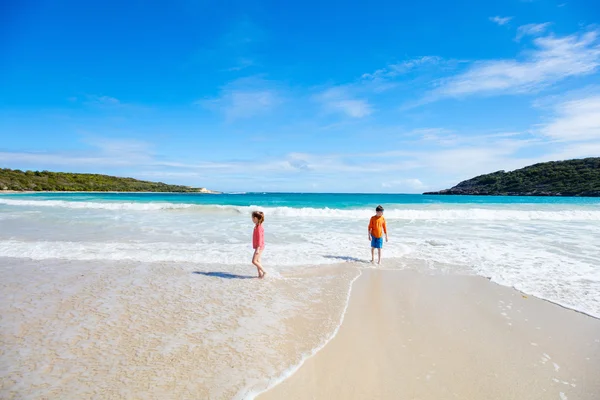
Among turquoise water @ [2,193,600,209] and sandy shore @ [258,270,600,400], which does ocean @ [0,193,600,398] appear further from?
turquoise water @ [2,193,600,209]

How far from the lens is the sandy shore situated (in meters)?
3.22

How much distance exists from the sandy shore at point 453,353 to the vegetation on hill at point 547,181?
77647 mm

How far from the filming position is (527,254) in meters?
10.4

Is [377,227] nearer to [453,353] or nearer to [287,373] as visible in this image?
[453,353]

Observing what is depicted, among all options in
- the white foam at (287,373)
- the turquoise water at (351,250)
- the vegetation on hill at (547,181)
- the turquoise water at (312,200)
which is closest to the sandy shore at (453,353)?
the white foam at (287,373)

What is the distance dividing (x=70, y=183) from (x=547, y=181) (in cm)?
11761

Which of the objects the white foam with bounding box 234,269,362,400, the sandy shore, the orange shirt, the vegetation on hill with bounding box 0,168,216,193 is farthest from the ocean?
the vegetation on hill with bounding box 0,168,216,193

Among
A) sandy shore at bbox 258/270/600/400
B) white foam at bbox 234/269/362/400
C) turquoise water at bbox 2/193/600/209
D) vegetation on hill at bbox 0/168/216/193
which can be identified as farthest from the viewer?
vegetation on hill at bbox 0/168/216/193

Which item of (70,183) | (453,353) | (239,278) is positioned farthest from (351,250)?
(70,183)

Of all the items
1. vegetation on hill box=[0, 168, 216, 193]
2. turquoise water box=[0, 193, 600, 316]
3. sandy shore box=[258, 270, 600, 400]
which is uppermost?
vegetation on hill box=[0, 168, 216, 193]

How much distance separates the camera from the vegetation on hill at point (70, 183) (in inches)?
2937

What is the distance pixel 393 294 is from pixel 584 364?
9.67ft

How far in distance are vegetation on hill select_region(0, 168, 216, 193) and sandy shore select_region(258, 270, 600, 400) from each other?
295 ft

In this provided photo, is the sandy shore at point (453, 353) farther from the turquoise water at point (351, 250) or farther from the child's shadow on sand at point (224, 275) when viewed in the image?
the child's shadow on sand at point (224, 275)
